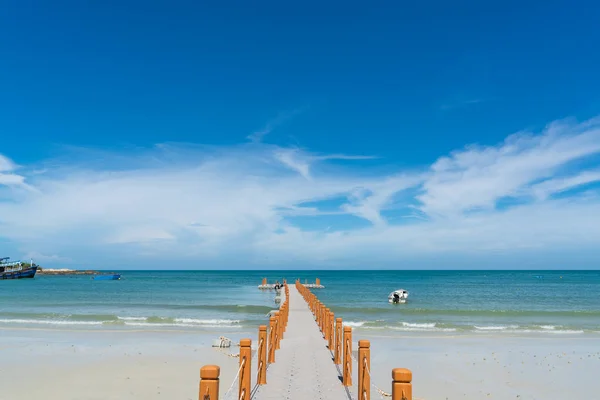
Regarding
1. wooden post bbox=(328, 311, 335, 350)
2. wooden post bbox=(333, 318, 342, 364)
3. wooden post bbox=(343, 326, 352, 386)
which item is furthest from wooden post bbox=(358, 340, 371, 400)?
wooden post bbox=(328, 311, 335, 350)

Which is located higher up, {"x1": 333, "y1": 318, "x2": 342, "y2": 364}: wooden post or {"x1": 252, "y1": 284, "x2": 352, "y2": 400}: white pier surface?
{"x1": 333, "y1": 318, "x2": 342, "y2": 364}: wooden post

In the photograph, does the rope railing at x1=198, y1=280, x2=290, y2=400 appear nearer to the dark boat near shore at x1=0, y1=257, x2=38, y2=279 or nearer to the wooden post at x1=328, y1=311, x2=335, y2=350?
the wooden post at x1=328, y1=311, x2=335, y2=350

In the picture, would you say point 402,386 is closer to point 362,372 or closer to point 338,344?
point 362,372

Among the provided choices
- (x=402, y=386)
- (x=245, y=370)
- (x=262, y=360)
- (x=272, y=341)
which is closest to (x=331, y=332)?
(x=272, y=341)

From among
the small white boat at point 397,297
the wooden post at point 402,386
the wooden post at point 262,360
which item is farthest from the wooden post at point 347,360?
the small white boat at point 397,297

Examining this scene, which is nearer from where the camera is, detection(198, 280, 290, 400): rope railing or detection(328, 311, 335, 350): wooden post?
detection(198, 280, 290, 400): rope railing

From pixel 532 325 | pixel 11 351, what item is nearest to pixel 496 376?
pixel 532 325

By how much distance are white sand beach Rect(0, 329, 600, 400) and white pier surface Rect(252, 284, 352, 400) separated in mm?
1758

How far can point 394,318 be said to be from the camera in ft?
99.0

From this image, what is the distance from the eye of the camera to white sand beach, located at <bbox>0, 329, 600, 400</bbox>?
12195 mm

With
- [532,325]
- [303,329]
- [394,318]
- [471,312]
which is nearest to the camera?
[303,329]

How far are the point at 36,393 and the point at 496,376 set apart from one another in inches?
522

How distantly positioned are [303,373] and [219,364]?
5127mm

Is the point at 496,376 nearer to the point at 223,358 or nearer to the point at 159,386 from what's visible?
the point at 223,358
